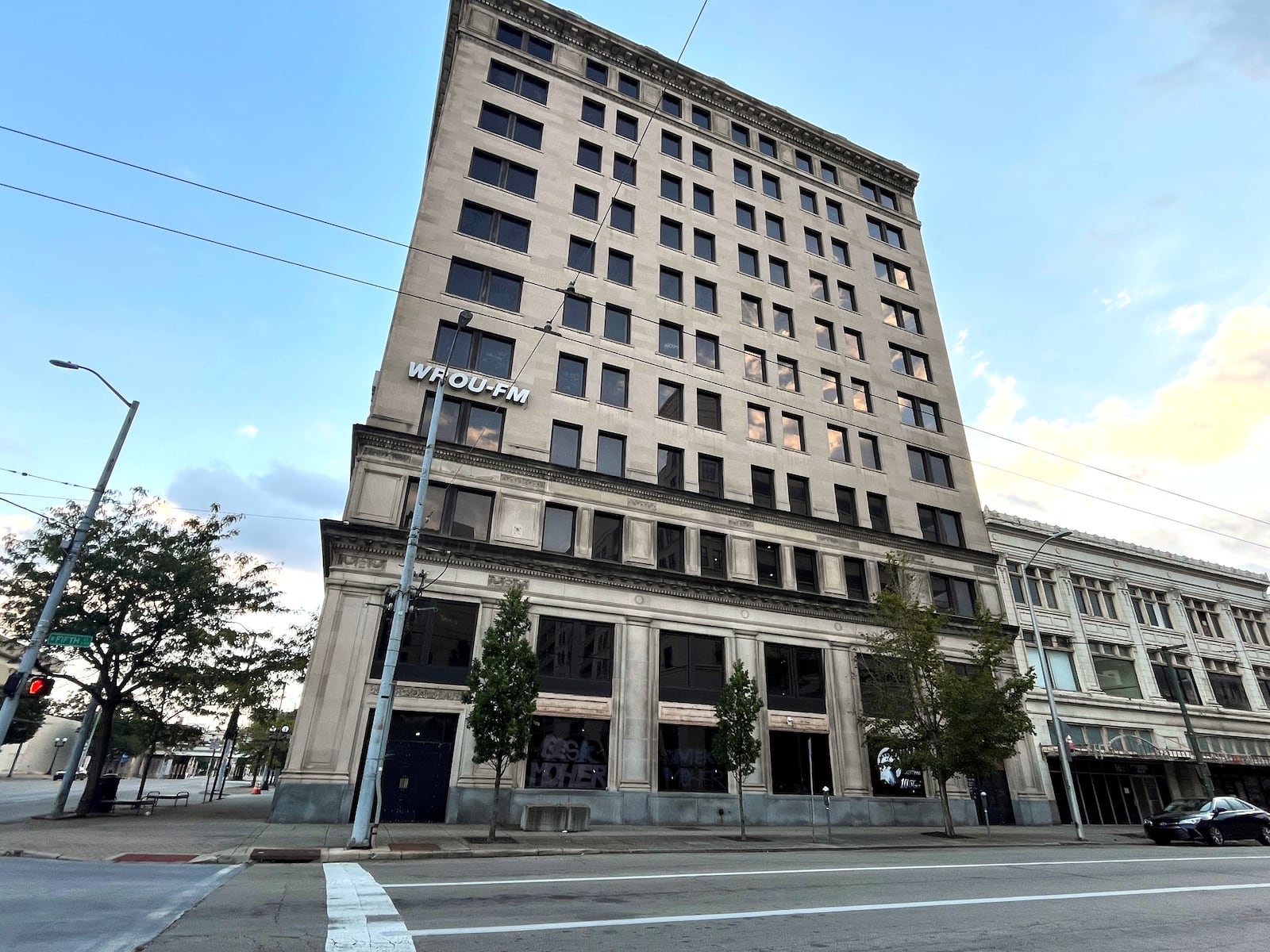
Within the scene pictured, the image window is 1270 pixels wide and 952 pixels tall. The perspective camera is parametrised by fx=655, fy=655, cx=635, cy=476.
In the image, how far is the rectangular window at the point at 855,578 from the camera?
3116cm

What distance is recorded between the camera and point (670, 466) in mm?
29750

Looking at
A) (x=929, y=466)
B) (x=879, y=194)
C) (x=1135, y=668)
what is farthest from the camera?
(x=879, y=194)

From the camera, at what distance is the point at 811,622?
29.1 meters

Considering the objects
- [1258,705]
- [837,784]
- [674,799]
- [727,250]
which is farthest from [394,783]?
[1258,705]

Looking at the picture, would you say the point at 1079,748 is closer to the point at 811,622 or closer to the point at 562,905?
the point at 811,622

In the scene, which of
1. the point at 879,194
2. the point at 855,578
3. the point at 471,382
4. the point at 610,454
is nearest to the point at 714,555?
the point at 610,454

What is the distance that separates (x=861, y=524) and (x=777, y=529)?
5446 millimetres

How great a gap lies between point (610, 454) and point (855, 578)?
13414 mm

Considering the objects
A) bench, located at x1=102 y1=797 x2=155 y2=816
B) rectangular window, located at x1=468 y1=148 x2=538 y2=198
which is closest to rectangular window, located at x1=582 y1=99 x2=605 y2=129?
rectangular window, located at x1=468 y1=148 x2=538 y2=198

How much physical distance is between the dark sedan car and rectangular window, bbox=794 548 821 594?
14.3m

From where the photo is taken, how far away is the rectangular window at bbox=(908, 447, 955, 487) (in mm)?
36906

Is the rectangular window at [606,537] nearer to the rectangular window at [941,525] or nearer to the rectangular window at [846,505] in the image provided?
the rectangular window at [846,505]

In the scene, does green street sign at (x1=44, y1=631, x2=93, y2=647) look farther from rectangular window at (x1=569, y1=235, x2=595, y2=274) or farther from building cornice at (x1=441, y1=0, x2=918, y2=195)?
building cornice at (x1=441, y1=0, x2=918, y2=195)

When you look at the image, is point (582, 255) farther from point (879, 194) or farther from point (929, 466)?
point (879, 194)
